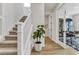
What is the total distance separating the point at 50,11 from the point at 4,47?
7.60ft

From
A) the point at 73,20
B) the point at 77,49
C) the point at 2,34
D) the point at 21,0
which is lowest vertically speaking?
the point at 77,49

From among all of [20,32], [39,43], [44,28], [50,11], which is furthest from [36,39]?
[20,32]

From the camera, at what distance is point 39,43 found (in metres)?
4.12

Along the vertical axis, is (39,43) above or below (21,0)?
below

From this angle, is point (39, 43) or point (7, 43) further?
point (39, 43)

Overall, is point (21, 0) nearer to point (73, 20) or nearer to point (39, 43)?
point (73, 20)

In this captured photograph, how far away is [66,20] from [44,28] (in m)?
0.76

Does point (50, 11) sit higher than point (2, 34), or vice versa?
point (50, 11)

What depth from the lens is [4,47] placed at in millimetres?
2805
